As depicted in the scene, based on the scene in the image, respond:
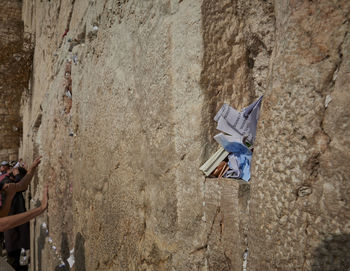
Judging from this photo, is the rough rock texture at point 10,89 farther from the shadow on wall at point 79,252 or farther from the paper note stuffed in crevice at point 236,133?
the paper note stuffed in crevice at point 236,133

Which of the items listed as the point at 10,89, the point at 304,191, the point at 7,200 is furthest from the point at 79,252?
the point at 10,89

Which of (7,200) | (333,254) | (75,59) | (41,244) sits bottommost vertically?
(41,244)

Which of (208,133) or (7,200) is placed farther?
(7,200)

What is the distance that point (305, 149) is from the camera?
20.7 inches

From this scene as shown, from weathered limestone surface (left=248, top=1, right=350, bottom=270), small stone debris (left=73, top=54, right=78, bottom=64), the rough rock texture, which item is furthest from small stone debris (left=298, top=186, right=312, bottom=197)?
the rough rock texture

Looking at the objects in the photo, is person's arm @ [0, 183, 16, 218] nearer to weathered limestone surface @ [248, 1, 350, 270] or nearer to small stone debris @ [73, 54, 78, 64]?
small stone debris @ [73, 54, 78, 64]

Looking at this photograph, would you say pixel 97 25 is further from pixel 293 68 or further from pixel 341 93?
pixel 341 93

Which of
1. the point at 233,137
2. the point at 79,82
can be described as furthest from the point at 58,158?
the point at 233,137

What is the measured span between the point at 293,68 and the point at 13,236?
453 cm

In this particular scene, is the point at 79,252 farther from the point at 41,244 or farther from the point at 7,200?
the point at 41,244

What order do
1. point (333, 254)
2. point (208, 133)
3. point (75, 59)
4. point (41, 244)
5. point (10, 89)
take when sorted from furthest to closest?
point (10, 89)
point (41, 244)
point (75, 59)
point (208, 133)
point (333, 254)

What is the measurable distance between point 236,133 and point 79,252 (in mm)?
1623

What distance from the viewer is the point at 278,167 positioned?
0.57m

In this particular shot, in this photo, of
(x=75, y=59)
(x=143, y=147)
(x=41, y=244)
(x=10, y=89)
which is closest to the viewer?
(x=143, y=147)
